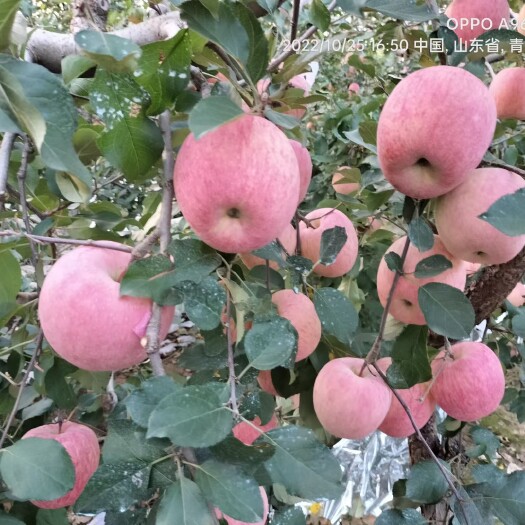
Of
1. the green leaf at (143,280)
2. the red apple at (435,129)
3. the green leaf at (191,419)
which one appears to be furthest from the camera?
the red apple at (435,129)

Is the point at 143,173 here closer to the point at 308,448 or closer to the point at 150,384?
the point at 150,384

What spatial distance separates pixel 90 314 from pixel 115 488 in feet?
0.59

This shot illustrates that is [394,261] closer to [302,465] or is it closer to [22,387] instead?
[302,465]

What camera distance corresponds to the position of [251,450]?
1.47 feet

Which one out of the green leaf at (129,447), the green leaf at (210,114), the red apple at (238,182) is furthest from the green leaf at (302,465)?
the green leaf at (210,114)

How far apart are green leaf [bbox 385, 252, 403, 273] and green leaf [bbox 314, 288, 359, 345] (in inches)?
3.8

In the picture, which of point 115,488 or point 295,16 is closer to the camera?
point 115,488

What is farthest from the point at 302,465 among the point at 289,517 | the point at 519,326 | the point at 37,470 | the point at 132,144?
the point at 519,326

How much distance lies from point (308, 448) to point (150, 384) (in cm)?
19

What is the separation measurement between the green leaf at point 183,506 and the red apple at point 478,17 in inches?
36.9

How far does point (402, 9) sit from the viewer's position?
63cm

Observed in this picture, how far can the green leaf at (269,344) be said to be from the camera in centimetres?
55

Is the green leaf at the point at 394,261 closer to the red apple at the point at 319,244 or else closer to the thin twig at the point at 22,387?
the red apple at the point at 319,244

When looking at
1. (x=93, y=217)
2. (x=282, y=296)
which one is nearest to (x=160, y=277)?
(x=282, y=296)
